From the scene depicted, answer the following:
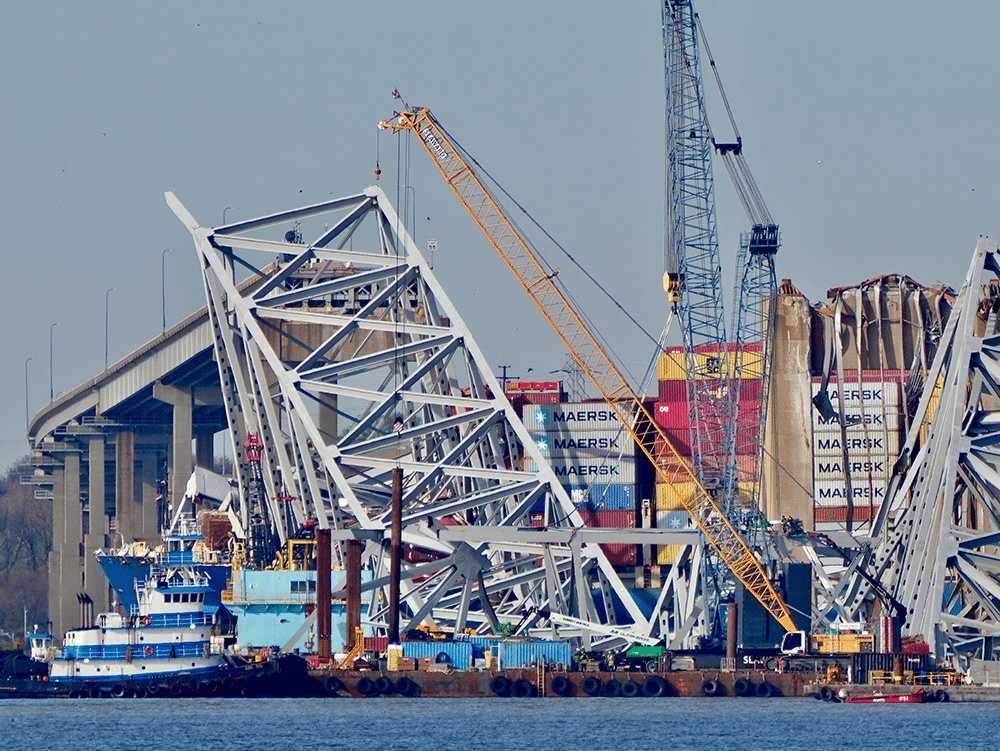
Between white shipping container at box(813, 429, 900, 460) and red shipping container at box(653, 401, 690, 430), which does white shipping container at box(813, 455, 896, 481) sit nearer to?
white shipping container at box(813, 429, 900, 460)

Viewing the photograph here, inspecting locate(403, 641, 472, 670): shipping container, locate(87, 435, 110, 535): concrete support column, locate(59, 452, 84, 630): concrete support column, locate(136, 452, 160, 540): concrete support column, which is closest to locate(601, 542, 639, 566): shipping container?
locate(403, 641, 472, 670): shipping container

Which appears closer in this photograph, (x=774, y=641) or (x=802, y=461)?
(x=774, y=641)

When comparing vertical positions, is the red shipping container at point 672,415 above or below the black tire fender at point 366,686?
above

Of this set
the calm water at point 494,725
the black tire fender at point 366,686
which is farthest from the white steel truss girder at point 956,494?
the black tire fender at point 366,686

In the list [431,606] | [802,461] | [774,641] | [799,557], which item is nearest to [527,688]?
[431,606]

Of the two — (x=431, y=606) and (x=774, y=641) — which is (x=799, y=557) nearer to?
(x=774, y=641)

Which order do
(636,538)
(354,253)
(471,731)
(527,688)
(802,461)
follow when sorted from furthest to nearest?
1. (802,461)
2. (354,253)
3. (636,538)
4. (527,688)
5. (471,731)

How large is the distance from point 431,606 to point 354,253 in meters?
18.7

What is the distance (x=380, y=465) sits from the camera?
9756 centimetres

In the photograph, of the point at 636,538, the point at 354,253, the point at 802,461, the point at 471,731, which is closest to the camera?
the point at 471,731

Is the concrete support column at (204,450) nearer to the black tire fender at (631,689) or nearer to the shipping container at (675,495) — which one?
the shipping container at (675,495)

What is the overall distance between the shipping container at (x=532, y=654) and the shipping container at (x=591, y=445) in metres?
24.9

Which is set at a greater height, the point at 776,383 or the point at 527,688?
the point at 776,383

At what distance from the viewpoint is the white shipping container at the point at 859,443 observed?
11350 cm
